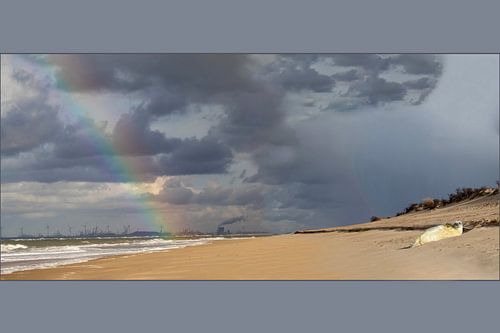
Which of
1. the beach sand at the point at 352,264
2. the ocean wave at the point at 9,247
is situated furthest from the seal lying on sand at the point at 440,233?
the ocean wave at the point at 9,247

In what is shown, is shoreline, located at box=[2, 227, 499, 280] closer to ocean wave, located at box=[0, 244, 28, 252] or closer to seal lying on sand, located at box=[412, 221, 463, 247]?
seal lying on sand, located at box=[412, 221, 463, 247]

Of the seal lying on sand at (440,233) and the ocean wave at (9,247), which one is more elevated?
the seal lying on sand at (440,233)

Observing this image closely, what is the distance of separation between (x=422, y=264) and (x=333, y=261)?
7.13 feet

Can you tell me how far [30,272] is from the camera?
1357 centimetres

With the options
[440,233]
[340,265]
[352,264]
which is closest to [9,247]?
[340,265]

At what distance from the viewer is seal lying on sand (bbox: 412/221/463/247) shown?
11289mm

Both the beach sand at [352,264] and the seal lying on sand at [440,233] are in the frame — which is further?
the seal lying on sand at [440,233]

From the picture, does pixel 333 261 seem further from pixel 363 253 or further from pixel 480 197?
pixel 480 197

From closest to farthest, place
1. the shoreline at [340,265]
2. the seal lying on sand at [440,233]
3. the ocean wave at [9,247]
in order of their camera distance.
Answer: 1. the shoreline at [340,265]
2. the seal lying on sand at [440,233]
3. the ocean wave at [9,247]

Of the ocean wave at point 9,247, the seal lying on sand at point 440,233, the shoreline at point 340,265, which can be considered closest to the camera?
the shoreline at point 340,265

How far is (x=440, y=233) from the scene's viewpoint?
1138 cm

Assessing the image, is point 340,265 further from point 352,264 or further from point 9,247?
point 9,247

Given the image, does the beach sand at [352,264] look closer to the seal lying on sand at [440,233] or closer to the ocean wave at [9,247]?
the seal lying on sand at [440,233]

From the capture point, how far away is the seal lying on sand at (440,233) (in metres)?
11.3
